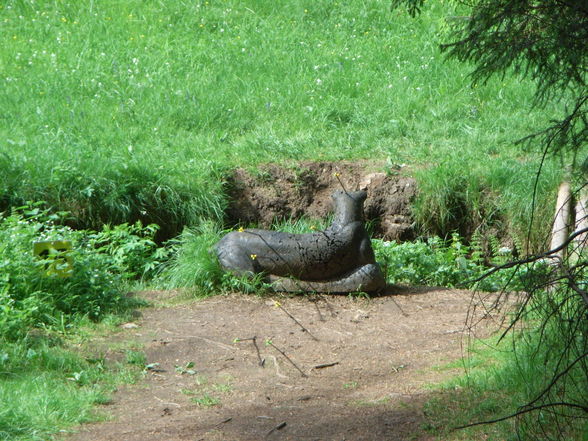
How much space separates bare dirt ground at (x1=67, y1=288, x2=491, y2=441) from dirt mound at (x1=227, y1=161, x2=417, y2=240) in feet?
6.38

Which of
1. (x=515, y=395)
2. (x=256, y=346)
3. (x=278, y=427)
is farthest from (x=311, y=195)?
(x=515, y=395)

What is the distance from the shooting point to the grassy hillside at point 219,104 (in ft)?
30.2

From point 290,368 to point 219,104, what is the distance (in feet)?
19.5

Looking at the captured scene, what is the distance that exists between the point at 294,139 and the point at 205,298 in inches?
135

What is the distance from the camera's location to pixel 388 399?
4.97m

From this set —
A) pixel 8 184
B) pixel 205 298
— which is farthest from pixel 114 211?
pixel 205 298

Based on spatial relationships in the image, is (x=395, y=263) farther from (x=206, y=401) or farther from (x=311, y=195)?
(x=206, y=401)

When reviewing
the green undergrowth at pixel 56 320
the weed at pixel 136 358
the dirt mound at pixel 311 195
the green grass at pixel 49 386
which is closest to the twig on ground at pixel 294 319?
the green undergrowth at pixel 56 320

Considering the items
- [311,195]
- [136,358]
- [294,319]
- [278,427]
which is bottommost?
[294,319]

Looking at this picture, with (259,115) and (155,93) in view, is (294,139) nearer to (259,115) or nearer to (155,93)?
(259,115)

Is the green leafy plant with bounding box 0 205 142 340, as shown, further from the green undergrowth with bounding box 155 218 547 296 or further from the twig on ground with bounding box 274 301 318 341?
the twig on ground with bounding box 274 301 318 341

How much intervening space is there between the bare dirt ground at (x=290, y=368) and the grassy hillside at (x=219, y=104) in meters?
1.97

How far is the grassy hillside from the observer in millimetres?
9203

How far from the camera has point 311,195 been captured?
9.83 meters
